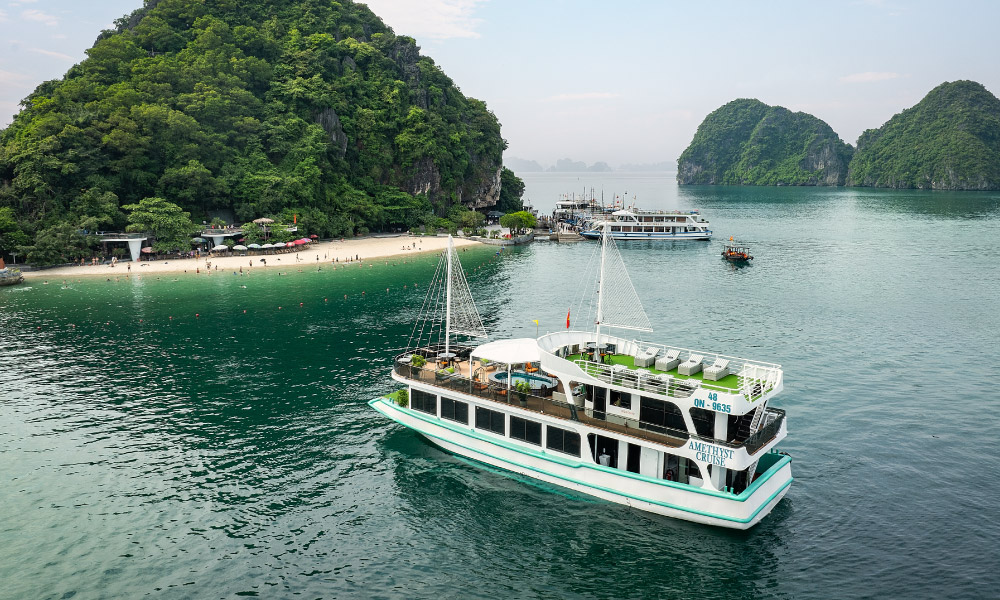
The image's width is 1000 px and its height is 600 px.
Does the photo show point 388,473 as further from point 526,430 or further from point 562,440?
point 562,440

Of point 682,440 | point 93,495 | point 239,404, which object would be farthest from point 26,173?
point 682,440

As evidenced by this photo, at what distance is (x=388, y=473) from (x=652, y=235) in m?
112

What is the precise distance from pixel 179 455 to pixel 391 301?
36.6 meters

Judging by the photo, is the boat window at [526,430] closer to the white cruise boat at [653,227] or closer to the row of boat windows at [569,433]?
the row of boat windows at [569,433]

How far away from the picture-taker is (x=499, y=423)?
29.1m

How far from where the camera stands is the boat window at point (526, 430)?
92.2 feet

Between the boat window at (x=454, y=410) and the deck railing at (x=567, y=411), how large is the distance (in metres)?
0.68

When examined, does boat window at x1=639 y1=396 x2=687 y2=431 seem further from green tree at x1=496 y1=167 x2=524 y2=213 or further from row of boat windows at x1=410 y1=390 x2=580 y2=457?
Result: green tree at x1=496 y1=167 x2=524 y2=213

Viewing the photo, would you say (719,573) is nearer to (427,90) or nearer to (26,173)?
(26,173)

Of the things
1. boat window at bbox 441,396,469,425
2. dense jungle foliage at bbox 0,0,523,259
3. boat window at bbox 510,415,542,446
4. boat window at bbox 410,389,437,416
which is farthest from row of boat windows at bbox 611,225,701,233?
boat window at bbox 510,415,542,446

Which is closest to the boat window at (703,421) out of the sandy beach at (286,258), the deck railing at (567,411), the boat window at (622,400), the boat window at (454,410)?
the deck railing at (567,411)

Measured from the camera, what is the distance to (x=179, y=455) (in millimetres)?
31016

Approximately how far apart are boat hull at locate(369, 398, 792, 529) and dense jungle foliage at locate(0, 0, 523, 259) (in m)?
80.6

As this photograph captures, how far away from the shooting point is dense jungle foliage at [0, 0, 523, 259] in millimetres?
91938
